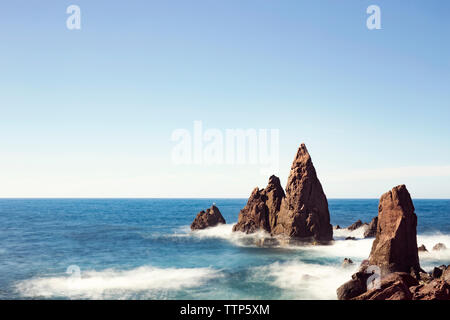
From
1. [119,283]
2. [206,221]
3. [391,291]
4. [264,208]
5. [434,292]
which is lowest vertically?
[206,221]

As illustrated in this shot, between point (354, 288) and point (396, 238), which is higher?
point (396, 238)

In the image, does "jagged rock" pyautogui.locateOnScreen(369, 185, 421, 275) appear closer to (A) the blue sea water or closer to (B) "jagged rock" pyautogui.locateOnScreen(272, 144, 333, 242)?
(A) the blue sea water

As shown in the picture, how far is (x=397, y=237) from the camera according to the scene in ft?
100.0

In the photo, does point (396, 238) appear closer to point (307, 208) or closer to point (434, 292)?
point (434, 292)

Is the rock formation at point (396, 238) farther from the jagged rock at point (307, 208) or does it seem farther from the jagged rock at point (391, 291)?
the jagged rock at point (307, 208)

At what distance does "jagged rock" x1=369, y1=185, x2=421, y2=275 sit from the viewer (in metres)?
30.2

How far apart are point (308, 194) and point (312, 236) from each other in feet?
24.0

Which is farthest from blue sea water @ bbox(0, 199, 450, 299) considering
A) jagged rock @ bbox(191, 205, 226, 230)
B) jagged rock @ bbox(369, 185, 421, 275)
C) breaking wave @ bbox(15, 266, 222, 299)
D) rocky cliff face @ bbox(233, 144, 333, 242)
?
jagged rock @ bbox(191, 205, 226, 230)

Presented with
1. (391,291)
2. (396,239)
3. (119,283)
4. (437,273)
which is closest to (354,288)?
(391,291)

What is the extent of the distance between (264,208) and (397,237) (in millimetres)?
35895

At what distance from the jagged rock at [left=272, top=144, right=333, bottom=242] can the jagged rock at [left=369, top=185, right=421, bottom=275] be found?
77.1ft

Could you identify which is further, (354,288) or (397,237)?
(397,237)

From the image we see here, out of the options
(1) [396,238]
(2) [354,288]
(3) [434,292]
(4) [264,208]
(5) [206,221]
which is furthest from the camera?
(5) [206,221]
